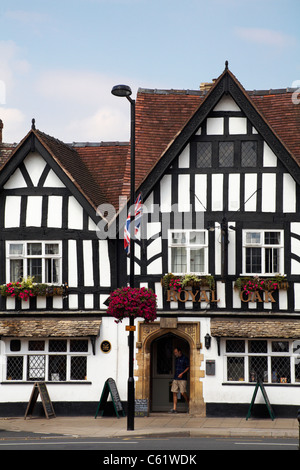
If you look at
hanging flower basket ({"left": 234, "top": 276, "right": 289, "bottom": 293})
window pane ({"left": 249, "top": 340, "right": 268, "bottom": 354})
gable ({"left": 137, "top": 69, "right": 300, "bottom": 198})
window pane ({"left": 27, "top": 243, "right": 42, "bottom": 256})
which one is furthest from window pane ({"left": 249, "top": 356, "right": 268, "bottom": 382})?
window pane ({"left": 27, "top": 243, "right": 42, "bottom": 256})

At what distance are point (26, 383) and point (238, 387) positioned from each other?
6.32m

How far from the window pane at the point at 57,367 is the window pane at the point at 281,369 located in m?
6.21

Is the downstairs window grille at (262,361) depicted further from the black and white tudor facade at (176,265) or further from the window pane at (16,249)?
the window pane at (16,249)

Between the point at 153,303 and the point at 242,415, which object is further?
the point at 242,415

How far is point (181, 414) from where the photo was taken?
84.5 feet

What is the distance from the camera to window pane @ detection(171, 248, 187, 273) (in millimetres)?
26016

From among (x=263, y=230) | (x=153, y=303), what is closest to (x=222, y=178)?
(x=263, y=230)

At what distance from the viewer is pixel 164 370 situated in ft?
87.5

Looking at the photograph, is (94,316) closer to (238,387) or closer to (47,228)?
(47,228)

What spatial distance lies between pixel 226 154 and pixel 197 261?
3.33 m

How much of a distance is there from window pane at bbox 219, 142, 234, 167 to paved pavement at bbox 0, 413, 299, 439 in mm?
7516

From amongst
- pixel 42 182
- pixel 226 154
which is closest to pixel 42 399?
pixel 42 182

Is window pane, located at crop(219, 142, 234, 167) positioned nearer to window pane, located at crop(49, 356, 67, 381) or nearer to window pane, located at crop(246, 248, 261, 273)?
window pane, located at crop(246, 248, 261, 273)

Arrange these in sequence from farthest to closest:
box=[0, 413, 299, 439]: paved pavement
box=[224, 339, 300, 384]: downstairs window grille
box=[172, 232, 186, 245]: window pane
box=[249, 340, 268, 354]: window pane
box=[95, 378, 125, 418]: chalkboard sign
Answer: box=[172, 232, 186, 245]: window pane, box=[249, 340, 268, 354]: window pane, box=[224, 339, 300, 384]: downstairs window grille, box=[95, 378, 125, 418]: chalkboard sign, box=[0, 413, 299, 439]: paved pavement
